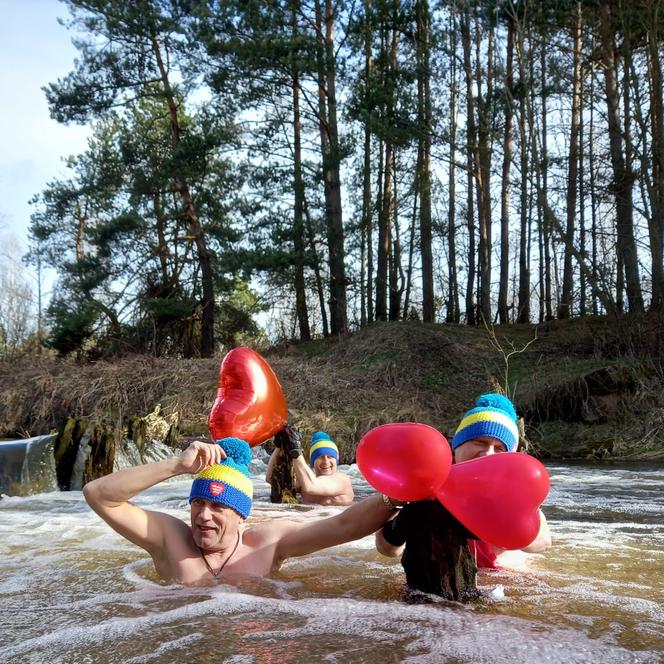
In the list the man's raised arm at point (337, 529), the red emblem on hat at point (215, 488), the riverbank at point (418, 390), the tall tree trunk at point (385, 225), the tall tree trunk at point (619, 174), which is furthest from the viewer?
the tall tree trunk at point (385, 225)

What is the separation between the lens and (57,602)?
3180 millimetres

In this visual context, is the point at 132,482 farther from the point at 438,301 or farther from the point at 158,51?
the point at 438,301

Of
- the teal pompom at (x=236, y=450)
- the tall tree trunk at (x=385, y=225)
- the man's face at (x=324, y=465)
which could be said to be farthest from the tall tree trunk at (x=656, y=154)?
the teal pompom at (x=236, y=450)

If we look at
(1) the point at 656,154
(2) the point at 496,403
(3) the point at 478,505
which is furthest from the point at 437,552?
(1) the point at 656,154

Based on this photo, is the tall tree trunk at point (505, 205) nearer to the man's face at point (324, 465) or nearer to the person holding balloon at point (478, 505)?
the man's face at point (324, 465)

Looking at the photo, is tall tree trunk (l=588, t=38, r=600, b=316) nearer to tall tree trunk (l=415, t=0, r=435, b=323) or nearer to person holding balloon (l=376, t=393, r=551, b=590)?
tall tree trunk (l=415, t=0, r=435, b=323)

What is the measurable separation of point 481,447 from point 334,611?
0.98m

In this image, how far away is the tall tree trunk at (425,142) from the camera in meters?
16.4

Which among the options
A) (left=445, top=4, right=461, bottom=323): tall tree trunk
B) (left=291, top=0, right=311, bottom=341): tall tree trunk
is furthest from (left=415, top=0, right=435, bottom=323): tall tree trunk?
(left=291, top=0, right=311, bottom=341): tall tree trunk

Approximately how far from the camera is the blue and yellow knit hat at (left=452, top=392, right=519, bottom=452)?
3227 millimetres

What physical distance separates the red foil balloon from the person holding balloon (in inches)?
4.8

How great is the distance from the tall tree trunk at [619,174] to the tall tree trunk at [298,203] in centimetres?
658

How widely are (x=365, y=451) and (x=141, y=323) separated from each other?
643 inches

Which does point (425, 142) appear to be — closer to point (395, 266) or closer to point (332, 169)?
point (332, 169)
